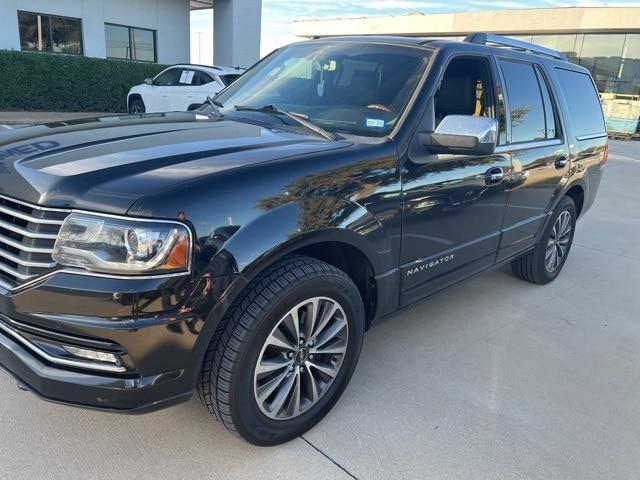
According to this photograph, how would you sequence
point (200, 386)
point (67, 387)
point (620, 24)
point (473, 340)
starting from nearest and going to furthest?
1. point (67, 387)
2. point (200, 386)
3. point (473, 340)
4. point (620, 24)

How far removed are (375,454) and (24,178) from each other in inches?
75.6

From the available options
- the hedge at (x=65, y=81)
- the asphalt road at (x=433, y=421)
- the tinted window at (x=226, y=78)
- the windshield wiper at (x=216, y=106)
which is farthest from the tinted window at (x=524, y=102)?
the hedge at (x=65, y=81)

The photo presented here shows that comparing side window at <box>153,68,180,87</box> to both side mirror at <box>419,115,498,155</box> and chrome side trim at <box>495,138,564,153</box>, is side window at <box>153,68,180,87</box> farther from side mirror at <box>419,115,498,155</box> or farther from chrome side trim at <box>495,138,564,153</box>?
side mirror at <box>419,115,498,155</box>

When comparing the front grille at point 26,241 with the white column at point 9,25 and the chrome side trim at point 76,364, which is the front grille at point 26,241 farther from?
the white column at point 9,25

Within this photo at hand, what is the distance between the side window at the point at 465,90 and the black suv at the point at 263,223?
0.05 feet

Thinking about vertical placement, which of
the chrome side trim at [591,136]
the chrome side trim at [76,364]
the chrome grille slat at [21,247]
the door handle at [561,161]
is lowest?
the chrome side trim at [76,364]

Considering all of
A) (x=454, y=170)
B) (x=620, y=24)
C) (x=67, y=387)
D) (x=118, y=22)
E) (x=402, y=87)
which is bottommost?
(x=67, y=387)

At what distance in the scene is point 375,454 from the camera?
8.29 feet

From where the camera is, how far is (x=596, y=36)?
26.8 metres

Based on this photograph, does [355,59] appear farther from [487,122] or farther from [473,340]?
[473,340]

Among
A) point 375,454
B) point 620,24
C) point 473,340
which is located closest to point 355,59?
point 473,340

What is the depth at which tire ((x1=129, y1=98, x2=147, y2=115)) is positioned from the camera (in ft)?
45.4

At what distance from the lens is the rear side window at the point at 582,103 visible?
4523 mm

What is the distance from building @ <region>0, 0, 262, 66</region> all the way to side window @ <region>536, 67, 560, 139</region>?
15.3 meters
